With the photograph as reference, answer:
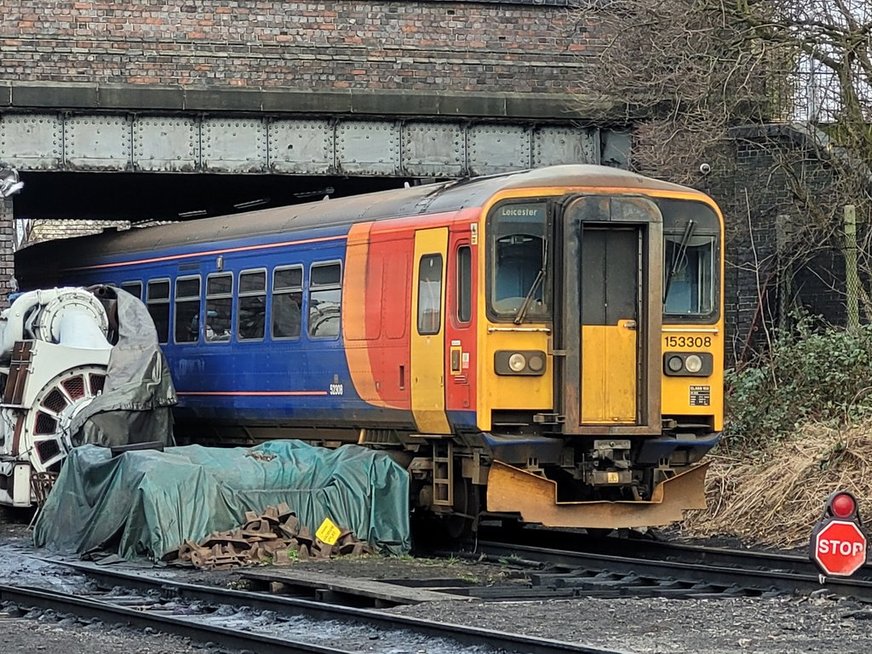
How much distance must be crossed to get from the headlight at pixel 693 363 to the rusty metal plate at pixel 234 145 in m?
9.85

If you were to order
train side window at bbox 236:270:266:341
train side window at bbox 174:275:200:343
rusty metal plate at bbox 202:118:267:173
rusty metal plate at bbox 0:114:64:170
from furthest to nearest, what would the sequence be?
rusty metal plate at bbox 202:118:267:173, rusty metal plate at bbox 0:114:64:170, train side window at bbox 174:275:200:343, train side window at bbox 236:270:266:341

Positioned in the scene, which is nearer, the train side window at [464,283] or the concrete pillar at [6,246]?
the train side window at [464,283]

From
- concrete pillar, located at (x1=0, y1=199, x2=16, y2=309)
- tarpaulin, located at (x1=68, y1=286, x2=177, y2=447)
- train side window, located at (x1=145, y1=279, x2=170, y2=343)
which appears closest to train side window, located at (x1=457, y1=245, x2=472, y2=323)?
tarpaulin, located at (x1=68, y1=286, x2=177, y2=447)

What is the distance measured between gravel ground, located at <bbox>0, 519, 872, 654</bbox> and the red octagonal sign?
0.38m

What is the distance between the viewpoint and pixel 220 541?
14.2m

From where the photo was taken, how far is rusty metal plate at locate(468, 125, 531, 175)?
23.8m

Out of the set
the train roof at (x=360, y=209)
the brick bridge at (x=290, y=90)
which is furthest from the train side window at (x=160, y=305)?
the brick bridge at (x=290, y=90)

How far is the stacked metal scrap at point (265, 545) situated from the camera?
14.0m

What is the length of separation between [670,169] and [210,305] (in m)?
6.51

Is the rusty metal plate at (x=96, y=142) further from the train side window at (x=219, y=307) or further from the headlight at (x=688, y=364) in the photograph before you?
the headlight at (x=688, y=364)

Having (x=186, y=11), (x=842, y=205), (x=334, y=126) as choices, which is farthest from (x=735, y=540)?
(x=186, y=11)

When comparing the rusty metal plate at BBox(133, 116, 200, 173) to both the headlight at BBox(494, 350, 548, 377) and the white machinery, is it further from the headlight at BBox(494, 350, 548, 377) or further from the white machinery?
the headlight at BBox(494, 350, 548, 377)

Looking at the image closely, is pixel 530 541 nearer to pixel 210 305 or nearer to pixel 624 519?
pixel 624 519

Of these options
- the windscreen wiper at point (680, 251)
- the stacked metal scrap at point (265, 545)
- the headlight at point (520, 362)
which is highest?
the windscreen wiper at point (680, 251)
